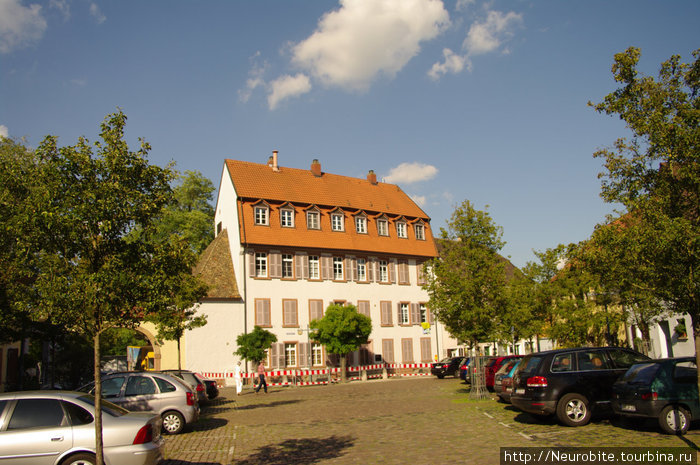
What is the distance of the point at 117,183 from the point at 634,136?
915 centimetres

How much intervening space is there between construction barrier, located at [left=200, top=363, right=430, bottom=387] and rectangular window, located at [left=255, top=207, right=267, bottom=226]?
→ 33.6 feet

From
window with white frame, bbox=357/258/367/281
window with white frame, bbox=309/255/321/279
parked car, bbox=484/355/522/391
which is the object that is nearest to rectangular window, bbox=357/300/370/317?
window with white frame, bbox=357/258/367/281

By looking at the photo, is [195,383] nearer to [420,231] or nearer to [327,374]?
[327,374]

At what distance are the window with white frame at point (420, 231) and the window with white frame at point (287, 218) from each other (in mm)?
11805

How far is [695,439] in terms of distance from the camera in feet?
33.1

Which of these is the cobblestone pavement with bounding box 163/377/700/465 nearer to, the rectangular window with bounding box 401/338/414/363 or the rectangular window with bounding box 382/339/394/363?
the rectangular window with bounding box 382/339/394/363

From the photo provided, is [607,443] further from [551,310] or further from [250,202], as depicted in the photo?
[250,202]

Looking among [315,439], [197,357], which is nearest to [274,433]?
[315,439]

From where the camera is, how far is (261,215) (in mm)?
41031

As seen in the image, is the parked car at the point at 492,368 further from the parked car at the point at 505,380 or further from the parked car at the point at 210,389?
the parked car at the point at 210,389

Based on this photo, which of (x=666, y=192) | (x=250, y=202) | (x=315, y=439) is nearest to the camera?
(x=666, y=192)

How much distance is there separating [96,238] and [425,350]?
130ft

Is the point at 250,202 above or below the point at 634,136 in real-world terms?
above

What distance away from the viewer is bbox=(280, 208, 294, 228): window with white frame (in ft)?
137
